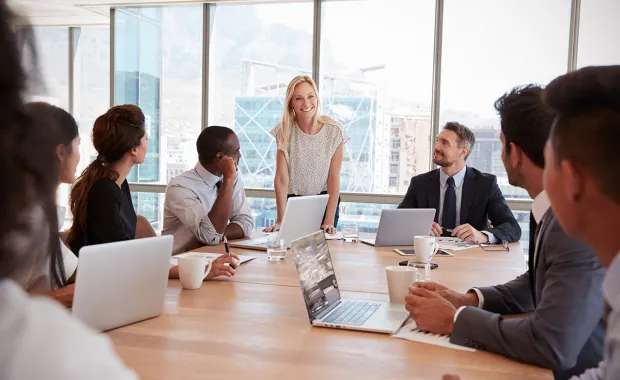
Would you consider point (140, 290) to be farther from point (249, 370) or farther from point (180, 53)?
point (180, 53)

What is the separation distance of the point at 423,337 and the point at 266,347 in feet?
1.39

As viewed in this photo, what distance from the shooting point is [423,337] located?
5.31 feet

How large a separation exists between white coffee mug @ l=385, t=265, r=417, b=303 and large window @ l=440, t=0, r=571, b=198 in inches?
164

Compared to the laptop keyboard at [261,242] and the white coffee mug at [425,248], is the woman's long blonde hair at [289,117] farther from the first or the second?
the white coffee mug at [425,248]

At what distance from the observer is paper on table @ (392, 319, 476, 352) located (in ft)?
5.12

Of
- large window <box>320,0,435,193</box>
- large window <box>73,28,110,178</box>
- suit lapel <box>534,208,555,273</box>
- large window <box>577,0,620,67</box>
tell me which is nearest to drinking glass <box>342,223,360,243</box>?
suit lapel <box>534,208,555,273</box>

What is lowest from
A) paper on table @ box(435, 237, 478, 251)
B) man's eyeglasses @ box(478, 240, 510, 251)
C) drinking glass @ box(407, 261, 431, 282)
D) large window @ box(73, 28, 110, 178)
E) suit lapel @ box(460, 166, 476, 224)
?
man's eyeglasses @ box(478, 240, 510, 251)

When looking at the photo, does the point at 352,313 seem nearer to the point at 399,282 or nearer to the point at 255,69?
the point at 399,282

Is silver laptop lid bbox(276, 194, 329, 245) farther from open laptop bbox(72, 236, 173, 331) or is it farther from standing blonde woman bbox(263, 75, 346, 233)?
open laptop bbox(72, 236, 173, 331)

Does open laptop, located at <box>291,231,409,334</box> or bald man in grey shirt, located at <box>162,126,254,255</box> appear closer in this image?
open laptop, located at <box>291,231,409,334</box>

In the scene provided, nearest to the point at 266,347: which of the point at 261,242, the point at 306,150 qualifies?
the point at 261,242

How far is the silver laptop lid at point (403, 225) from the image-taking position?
326cm

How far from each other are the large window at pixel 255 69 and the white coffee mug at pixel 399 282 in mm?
4567

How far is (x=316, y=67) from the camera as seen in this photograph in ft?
20.6
